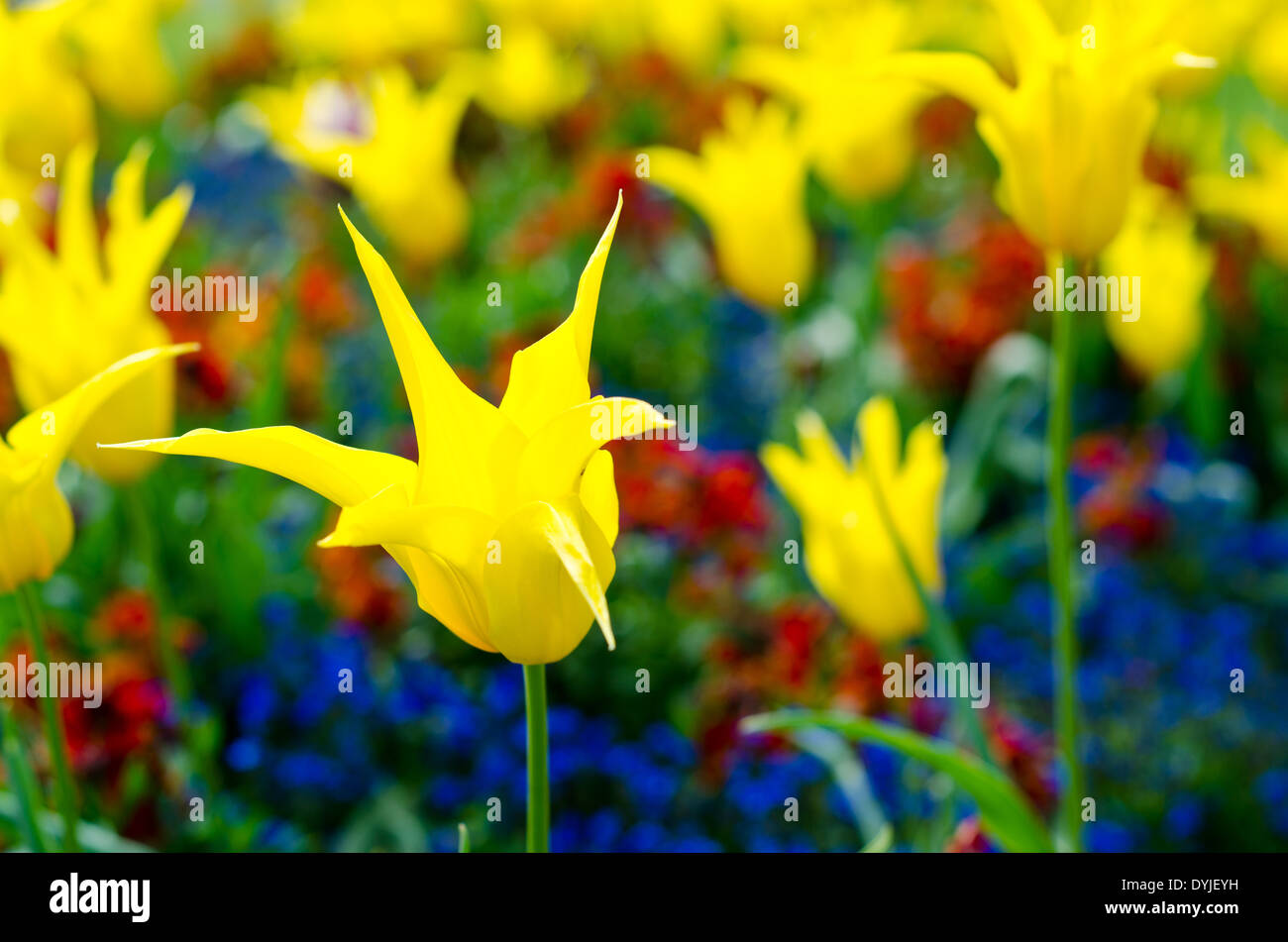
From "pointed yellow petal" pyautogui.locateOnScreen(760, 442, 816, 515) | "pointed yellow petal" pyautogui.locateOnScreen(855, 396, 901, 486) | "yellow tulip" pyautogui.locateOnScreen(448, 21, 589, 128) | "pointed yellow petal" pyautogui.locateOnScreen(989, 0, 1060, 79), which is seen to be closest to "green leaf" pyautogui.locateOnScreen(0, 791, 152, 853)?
"pointed yellow petal" pyautogui.locateOnScreen(760, 442, 816, 515)

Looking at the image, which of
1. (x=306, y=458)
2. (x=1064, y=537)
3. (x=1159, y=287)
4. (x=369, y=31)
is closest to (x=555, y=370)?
(x=306, y=458)

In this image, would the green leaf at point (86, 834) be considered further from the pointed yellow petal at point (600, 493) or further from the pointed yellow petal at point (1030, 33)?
the pointed yellow petal at point (1030, 33)

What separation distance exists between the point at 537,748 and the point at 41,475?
1.77 ft

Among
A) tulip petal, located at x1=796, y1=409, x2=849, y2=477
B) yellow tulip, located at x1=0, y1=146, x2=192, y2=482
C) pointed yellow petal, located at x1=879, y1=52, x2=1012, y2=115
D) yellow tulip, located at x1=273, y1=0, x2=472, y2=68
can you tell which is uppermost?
yellow tulip, located at x1=273, y1=0, x2=472, y2=68

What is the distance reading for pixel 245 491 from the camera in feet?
8.23

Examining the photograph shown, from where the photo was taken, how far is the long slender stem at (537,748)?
97 cm

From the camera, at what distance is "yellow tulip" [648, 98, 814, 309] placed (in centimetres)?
230

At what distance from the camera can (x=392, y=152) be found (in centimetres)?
271

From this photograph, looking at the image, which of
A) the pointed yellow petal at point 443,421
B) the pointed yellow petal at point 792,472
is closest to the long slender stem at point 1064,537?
the pointed yellow petal at point 792,472

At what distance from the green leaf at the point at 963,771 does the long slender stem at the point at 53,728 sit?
2.34 feet

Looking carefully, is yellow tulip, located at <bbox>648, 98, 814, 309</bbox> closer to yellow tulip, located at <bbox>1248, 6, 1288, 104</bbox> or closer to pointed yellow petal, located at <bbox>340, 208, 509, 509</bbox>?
yellow tulip, located at <bbox>1248, 6, 1288, 104</bbox>
